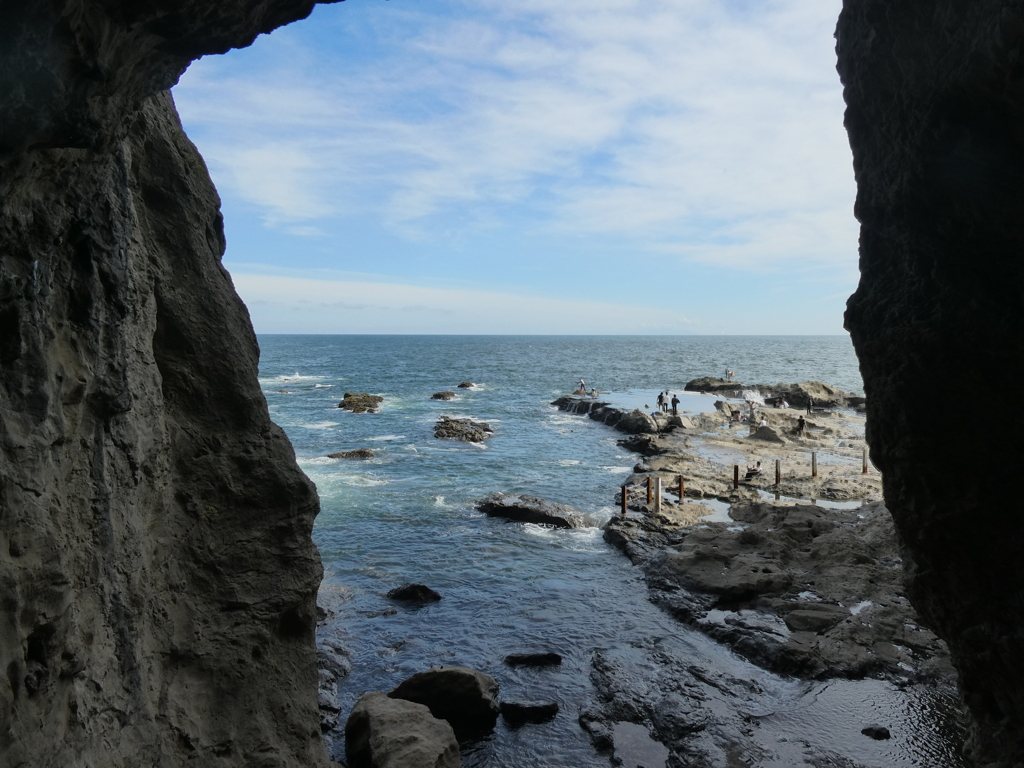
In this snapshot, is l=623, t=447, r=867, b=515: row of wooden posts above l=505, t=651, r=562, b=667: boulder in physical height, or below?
above

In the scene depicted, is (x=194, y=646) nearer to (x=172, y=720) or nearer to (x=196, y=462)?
(x=172, y=720)

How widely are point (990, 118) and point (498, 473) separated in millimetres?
28474

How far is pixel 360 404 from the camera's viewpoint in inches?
2258

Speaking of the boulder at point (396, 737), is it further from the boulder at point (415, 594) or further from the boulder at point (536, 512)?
the boulder at point (536, 512)

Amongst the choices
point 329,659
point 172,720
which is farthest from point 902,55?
point 329,659

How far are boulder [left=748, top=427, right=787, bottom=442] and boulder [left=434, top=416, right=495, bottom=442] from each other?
16.5 metres

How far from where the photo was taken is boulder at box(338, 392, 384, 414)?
55.8m

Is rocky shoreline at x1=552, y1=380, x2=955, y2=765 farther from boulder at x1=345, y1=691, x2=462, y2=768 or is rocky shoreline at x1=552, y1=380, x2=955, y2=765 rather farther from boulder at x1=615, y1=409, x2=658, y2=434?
boulder at x1=615, y1=409, x2=658, y2=434

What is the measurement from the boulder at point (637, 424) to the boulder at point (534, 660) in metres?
30.5

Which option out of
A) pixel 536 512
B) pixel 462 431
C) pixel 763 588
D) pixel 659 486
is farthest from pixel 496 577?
pixel 462 431

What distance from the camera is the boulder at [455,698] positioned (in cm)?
1165

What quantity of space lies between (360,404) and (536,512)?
35.5 meters

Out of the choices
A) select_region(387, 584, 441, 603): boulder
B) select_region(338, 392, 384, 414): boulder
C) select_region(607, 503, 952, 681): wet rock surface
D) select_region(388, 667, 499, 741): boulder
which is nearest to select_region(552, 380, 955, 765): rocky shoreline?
select_region(607, 503, 952, 681): wet rock surface

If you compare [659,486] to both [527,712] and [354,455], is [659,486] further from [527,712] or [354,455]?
[354,455]
